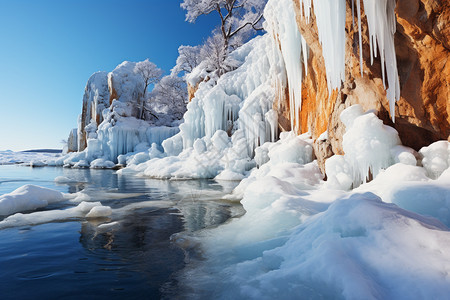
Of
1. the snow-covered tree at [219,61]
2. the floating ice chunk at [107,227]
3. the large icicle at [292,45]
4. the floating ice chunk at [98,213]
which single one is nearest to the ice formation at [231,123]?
the snow-covered tree at [219,61]

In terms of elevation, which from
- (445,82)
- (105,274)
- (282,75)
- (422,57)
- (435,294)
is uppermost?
(282,75)

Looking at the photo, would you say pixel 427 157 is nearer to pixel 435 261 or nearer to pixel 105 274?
pixel 435 261

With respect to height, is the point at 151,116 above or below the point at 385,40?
above

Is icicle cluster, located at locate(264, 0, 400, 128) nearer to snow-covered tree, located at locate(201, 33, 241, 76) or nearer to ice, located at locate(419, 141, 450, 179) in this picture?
ice, located at locate(419, 141, 450, 179)

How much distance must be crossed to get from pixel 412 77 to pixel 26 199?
8908mm

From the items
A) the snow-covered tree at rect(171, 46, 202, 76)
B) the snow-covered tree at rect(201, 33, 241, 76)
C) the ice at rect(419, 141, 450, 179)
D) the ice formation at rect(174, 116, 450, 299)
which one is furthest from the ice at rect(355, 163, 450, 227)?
the snow-covered tree at rect(171, 46, 202, 76)

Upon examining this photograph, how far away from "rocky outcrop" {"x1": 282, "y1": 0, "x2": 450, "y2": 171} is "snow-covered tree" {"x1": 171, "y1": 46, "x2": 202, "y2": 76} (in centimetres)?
2127

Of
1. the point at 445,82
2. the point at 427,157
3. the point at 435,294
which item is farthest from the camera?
the point at 427,157

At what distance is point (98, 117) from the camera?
3031cm

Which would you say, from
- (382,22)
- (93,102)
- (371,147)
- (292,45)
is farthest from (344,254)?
(93,102)

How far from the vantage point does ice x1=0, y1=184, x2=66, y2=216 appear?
5336mm

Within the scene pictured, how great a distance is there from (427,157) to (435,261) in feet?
12.9

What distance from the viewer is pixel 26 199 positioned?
19.0ft

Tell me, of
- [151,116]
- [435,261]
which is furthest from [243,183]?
[151,116]
